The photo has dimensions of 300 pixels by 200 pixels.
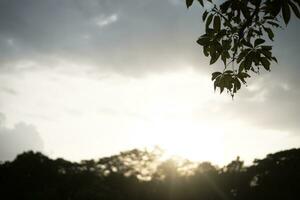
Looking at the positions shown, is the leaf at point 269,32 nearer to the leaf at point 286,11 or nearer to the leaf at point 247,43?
the leaf at point 247,43

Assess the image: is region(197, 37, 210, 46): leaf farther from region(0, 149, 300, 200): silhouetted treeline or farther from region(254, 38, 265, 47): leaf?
region(0, 149, 300, 200): silhouetted treeline

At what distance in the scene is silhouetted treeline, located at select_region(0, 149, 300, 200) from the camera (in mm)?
45688

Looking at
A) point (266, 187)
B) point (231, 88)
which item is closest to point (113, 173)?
point (266, 187)

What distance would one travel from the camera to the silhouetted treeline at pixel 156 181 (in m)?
45.7

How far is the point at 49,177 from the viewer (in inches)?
2151

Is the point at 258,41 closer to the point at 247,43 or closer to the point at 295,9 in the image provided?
the point at 247,43

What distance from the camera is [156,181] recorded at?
170 ft

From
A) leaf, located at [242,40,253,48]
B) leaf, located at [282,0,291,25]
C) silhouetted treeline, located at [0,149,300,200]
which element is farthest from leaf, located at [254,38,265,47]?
silhouetted treeline, located at [0,149,300,200]

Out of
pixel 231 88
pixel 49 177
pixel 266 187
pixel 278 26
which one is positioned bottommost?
pixel 231 88

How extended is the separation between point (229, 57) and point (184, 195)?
4490 cm

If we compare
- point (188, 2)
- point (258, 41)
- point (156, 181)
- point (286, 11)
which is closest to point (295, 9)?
point (286, 11)

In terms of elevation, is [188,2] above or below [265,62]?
above

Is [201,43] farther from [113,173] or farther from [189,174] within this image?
[113,173]

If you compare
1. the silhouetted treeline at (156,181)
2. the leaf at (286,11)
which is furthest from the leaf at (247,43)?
the silhouetted treeline at (156,181)
